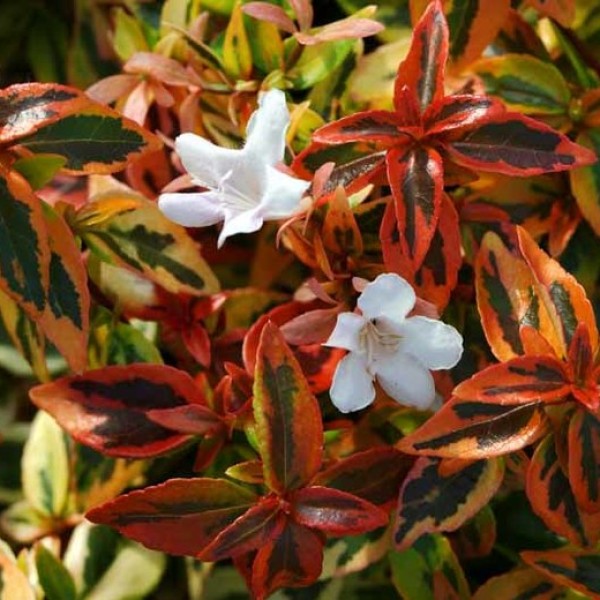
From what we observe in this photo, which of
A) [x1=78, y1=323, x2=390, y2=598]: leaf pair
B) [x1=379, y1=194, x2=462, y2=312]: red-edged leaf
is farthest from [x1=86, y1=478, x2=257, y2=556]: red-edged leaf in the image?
[x1=379, y1=194, x2=462, y2=312]: red-edged leaf

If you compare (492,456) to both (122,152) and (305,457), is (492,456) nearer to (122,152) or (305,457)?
(305,457)

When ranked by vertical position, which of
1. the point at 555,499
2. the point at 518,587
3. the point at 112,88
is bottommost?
the point at 518,587

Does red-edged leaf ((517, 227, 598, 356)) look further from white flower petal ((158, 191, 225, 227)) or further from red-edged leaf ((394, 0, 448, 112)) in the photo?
white flower petal ((158, 191, 225, 227))

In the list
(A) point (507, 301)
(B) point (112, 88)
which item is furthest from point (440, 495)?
(B) point (112, 88)

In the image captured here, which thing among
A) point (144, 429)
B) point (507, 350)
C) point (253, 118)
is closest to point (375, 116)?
point (253, 118)

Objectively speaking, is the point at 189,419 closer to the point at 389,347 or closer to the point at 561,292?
the point at 389,347
